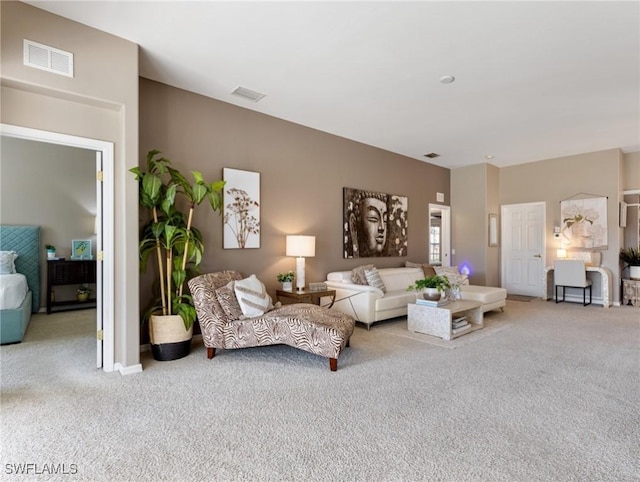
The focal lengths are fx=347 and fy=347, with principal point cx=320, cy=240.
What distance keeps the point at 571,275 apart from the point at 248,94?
651 cm

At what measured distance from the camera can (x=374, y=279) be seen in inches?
201

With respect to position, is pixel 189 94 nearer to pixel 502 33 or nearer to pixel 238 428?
pixel 502 33

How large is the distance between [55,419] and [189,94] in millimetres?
3411

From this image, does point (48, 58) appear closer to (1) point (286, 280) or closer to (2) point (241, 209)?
(2) point (241, 209)

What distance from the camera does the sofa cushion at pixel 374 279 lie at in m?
5.09

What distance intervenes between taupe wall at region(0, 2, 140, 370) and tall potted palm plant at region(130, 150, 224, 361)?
0.21 metres

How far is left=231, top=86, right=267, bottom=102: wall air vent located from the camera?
Answer: 4.04 meters

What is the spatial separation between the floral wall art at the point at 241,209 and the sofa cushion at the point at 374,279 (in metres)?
1.67

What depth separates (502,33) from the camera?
2936 mm

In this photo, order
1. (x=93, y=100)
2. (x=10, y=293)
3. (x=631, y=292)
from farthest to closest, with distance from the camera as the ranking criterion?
1. (x=631, y=292)
2. (x=10, y=293)
3. (x=93, y=100)

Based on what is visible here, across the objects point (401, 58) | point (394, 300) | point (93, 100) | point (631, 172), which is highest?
point (401, 58)

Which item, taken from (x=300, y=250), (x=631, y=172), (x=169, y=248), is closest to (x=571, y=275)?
(x=631, y=172)

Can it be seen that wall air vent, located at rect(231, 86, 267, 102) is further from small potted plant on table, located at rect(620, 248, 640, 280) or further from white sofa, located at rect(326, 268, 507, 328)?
small potted plant on table, located at rect(620, 248, 640, 280)

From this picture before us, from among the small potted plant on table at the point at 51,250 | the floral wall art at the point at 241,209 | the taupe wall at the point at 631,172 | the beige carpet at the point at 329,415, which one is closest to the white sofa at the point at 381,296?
the beige carpet at the point at 329,415
